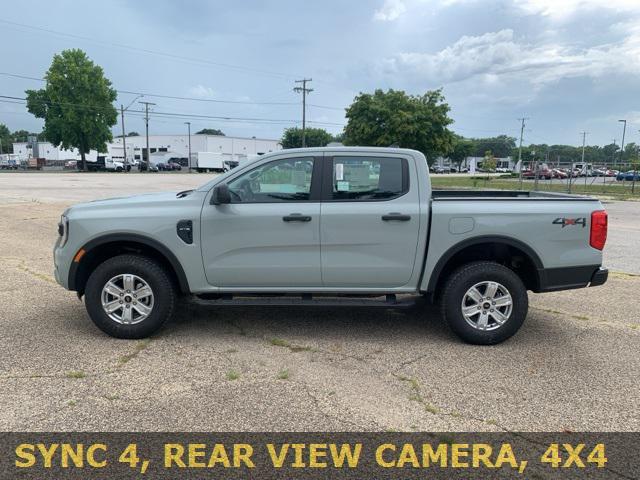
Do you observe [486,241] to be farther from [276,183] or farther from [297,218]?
[276,183]

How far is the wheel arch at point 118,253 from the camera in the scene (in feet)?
15.5

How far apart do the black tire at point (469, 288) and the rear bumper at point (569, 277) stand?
0.79ft

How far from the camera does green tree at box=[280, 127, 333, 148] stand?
105269mm

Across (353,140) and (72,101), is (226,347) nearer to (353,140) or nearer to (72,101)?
(353,140)

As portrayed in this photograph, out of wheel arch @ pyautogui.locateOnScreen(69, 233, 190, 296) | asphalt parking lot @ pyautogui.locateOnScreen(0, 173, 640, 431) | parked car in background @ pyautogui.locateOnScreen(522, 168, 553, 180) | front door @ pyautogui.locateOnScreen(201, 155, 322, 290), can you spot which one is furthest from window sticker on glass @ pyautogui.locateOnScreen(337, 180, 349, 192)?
parked car in background @ pyautogui.locateOnScreen(522, 168, 553, 180)

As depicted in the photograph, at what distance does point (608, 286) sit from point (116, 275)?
21.0 ft

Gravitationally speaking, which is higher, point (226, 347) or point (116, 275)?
point (116, 275)

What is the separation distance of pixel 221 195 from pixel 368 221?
134cm

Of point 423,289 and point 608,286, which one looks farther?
point 608,286

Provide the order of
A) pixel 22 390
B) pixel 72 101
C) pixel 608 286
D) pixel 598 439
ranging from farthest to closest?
pixel 72 101 < pixel 608 286 < pixel 22 390 < pixel 598 439

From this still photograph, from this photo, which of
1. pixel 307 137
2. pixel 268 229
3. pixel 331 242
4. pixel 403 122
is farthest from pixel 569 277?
pixel 307 137

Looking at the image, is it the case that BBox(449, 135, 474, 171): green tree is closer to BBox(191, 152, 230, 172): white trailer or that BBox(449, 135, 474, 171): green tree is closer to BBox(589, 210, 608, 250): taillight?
BBox(191, 152, 230, 172): white trailer

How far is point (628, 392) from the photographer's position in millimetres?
3883

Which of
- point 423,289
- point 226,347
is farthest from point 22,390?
point 423,289
